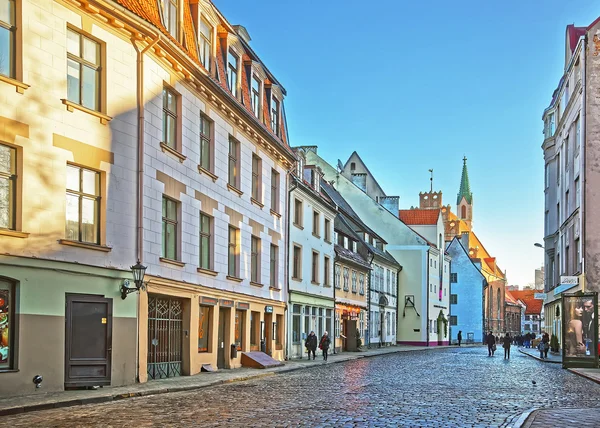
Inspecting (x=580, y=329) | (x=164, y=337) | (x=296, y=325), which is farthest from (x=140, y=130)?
(x=296, y=325)

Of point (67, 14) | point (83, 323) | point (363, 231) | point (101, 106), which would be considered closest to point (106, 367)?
point (83, 323)

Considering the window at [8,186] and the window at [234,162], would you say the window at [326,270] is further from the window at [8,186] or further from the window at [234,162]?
the window at [8,186]

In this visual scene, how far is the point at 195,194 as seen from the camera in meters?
24.2

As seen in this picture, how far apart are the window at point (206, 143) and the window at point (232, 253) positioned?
3.09 metres

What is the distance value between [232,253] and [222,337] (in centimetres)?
299

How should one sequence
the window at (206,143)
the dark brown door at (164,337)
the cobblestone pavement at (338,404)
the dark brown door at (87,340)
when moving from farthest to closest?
the window at (206,143)
the dark brown door at (164,337)
the dark brown door at (87,340)
the cobblestone pavement at (338,404)

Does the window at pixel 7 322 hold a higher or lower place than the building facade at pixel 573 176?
lower

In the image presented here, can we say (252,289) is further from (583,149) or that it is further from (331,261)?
(583,149)

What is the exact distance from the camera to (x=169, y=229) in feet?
74.2

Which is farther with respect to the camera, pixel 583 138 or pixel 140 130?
pixel 583 138

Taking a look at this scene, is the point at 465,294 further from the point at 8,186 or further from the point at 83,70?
the point at 8,186

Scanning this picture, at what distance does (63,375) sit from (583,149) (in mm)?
29791

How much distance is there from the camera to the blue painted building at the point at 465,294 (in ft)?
311

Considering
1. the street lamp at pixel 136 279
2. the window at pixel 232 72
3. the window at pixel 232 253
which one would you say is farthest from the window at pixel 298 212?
the street lamp at pixel 136 279
